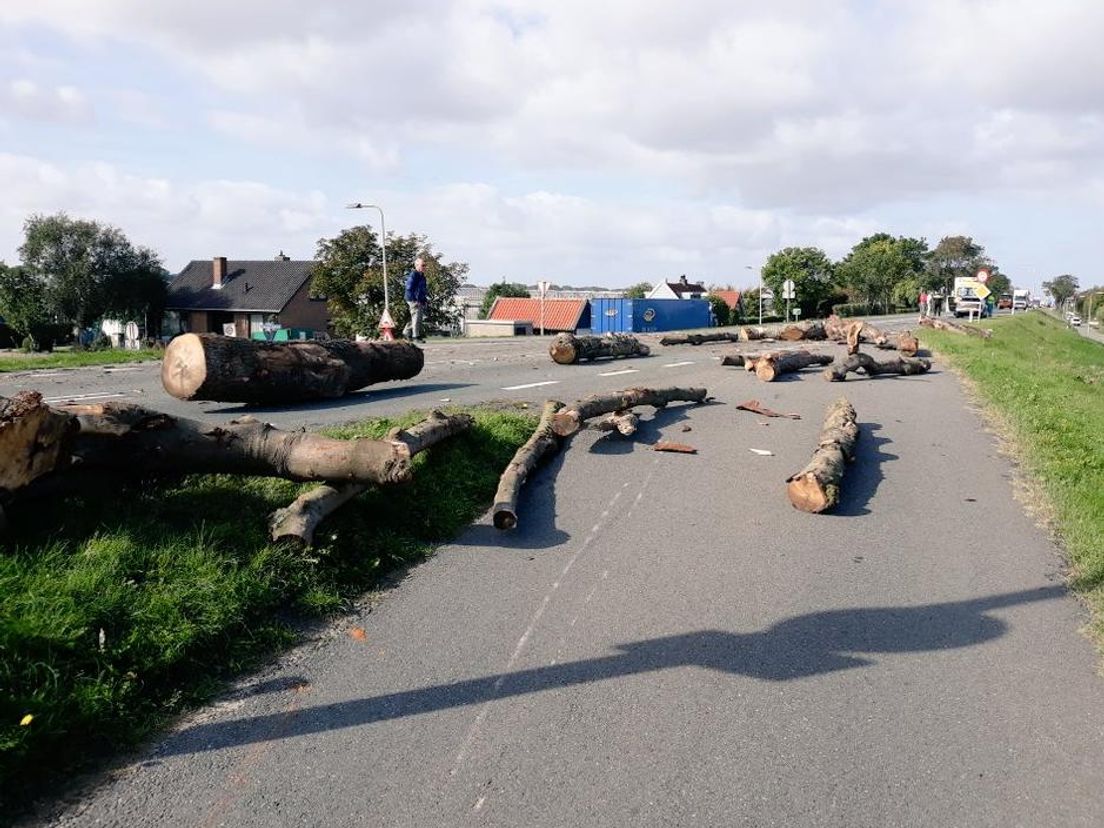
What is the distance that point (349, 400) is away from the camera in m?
11.2

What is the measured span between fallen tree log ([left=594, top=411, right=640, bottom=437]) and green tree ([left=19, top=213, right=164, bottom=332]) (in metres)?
66.1

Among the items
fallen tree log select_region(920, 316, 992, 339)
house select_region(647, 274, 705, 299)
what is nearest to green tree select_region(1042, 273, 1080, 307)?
house select_region(647, 274, 705, 299)

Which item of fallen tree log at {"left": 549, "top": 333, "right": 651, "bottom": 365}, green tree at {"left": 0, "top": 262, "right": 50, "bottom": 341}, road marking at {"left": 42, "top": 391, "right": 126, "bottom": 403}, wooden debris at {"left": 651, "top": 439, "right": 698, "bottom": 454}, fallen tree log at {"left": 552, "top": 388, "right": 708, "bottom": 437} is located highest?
green tree at {"left": 0, "top": 262, "right": 50, "bottom": 341}

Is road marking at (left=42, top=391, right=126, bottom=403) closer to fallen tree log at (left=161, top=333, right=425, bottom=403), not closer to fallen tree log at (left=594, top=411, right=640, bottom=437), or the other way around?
fallen tree log at (left=161, top=333, right=425, bottom=403)

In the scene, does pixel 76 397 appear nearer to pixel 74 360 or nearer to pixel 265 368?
pixel 265 368

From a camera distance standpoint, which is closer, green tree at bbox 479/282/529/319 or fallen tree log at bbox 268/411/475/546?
fallen tree log at bbox 268/411/475/546

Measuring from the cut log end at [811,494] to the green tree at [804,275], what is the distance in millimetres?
75565

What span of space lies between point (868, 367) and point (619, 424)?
8.92 m

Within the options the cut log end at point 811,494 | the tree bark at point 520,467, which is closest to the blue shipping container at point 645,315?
the tree bark at point 520,467

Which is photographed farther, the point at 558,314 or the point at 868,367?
the point at 558,314

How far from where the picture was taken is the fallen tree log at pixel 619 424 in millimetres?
9180

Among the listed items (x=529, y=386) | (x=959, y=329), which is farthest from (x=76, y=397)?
(x=959, y=329)

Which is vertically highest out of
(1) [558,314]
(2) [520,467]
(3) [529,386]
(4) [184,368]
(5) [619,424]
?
(1) [558,314]

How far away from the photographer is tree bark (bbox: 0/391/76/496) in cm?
424
